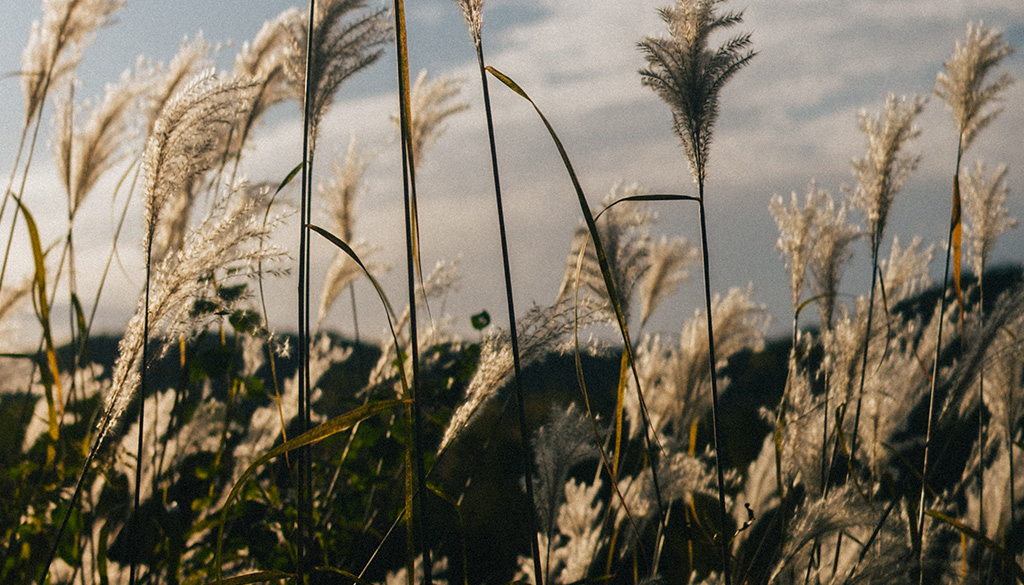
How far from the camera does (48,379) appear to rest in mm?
1775

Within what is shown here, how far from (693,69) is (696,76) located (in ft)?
0.05

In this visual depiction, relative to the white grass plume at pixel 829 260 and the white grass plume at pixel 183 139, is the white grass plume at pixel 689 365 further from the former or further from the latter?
the white grass plume at pixel 183 139

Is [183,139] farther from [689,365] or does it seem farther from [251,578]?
[689,365]

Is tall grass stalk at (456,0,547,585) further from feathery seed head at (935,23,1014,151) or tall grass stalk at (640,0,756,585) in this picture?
feathery seed head at (935,23,1014,151)

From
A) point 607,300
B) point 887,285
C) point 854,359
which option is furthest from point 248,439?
point 887,285

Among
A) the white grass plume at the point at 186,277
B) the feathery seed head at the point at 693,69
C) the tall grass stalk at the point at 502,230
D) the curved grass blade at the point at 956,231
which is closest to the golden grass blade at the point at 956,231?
the curved grass blade at the point at 956,231

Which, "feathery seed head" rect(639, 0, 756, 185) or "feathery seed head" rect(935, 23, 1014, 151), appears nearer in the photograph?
"feathery seed head" rect(639, 0, 756, 185)

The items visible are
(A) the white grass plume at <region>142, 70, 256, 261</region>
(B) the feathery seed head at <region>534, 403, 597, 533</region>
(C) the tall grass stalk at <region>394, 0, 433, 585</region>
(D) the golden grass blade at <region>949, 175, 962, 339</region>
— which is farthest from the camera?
(D) the golden grass blade at <region>949, 175, 962, 339</region>

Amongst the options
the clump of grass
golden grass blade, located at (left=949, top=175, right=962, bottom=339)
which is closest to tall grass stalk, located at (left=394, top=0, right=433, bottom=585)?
the clump of grass

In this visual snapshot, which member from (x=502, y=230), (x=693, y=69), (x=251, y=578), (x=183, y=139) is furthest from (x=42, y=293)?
(x=693, y=69)

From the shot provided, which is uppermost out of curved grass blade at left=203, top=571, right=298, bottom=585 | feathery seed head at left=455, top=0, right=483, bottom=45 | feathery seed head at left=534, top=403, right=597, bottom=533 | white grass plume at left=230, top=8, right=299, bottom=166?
white grass plume at left=230, top=8, right=299, bottom=166

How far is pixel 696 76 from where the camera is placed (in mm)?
1297

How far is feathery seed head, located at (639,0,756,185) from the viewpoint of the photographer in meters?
1.29

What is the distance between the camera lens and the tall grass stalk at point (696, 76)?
4.22ft
